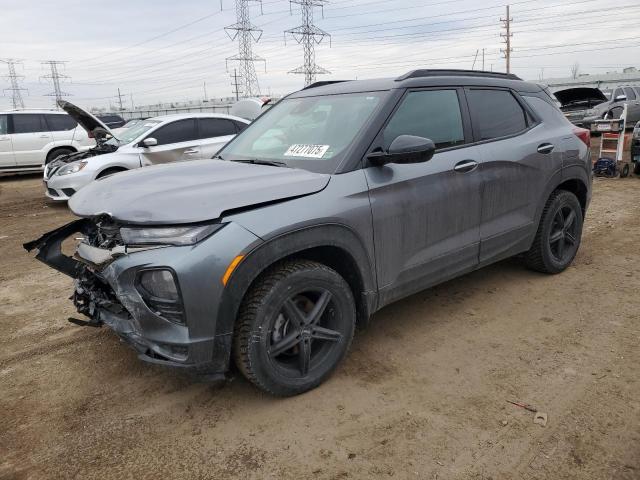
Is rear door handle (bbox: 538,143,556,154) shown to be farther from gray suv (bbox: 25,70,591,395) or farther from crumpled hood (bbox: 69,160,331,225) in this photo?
crumpled hood (bbox: 69,160,331,225)

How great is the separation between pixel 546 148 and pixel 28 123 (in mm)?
12929

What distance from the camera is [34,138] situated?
12.8 m

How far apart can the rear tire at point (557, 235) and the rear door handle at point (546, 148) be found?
436 mm

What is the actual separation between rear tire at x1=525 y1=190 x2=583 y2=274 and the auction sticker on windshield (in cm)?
231

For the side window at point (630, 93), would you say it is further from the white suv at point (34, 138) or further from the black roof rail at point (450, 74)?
the white suv at point (34, 138)

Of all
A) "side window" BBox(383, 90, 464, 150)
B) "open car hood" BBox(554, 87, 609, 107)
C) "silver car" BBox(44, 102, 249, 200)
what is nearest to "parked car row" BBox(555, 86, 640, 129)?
"open car hood" BBox(554, 87, 609, 107)

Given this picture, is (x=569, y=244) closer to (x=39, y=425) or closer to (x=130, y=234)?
(x=130, y=234)

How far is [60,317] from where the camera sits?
4156 millimetres

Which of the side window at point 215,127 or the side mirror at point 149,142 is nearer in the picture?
the side mirror at point 149,142

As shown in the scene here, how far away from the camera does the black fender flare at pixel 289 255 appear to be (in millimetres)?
2461

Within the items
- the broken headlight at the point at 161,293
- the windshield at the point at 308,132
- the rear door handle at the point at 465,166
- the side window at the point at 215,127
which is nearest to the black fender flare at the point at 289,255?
the broken headlight at the point at 161,293

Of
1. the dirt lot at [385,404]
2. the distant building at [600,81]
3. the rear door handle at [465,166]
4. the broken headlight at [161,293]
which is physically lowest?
the dirt lot at [385,404]

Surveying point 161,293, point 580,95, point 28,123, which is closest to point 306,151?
point 161,293

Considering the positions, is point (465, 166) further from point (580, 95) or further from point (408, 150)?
point (580, 95)
